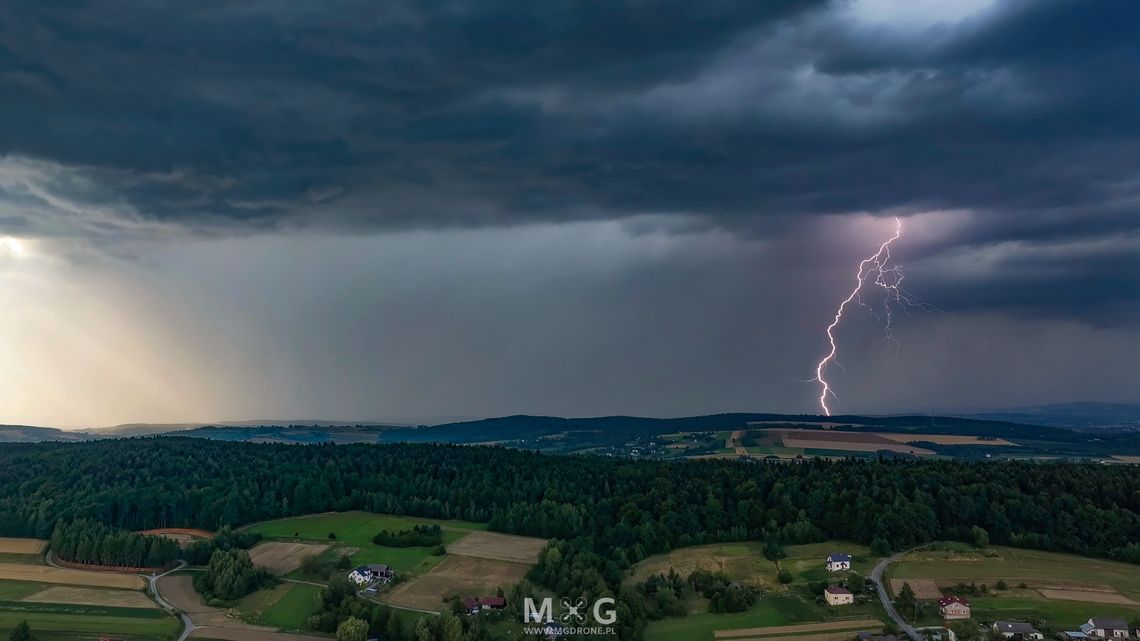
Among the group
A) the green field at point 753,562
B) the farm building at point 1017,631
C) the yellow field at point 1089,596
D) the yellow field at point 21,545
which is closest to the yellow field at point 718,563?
the green field at point 753,562

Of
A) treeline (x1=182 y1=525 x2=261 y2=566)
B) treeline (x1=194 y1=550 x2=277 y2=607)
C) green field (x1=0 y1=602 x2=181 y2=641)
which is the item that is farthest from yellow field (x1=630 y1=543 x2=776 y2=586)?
treeline (x1=182 y1=525 x2=261 y2=566)

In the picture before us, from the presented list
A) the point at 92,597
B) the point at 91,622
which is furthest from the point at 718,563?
the point at 92,597

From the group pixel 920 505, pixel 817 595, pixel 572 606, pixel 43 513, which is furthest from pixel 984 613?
pixel 43 513

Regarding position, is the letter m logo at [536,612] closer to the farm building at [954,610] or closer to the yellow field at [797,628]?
the yellow field at [797,628]

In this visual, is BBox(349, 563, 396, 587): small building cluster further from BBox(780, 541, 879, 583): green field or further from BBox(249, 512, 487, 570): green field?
BBox(780, 541, 879, 583): green field

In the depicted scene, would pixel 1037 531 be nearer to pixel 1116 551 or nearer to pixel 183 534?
pixel 1116 551

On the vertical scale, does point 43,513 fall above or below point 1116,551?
above
